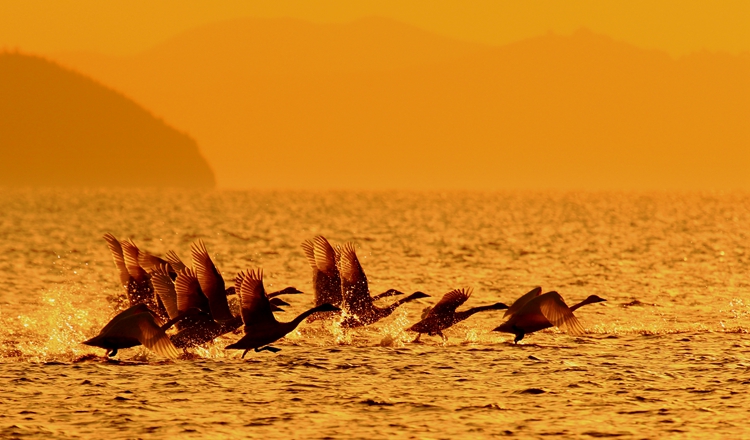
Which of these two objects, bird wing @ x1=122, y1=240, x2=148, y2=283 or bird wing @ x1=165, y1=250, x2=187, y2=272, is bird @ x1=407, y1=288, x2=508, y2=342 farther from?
bird wing @ x1=122, y1=240, x2=148, y2=283

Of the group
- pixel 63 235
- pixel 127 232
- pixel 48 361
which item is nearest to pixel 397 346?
pixel 48 361

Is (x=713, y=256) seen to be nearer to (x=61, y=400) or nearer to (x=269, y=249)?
(x=269, y=249)

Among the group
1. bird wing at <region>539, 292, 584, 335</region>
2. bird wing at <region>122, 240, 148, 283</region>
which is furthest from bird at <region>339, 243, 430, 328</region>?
bird wing at <region>122, 240, 148, 283</region>

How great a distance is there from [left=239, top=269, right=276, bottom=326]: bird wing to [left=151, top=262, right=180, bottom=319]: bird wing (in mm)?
1813

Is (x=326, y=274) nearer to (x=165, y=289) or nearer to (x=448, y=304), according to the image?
(x=448, y=304)

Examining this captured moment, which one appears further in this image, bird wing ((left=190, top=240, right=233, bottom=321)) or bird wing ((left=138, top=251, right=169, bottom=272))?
bird wing ((left=138, top=251, right=169, bottom=272))

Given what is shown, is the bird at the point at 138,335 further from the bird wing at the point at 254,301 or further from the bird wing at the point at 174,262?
the bird wing at the point at 174,262

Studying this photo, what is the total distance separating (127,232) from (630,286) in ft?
150

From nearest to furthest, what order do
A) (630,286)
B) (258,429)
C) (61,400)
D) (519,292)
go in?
(258,429), (61,400), (519,292), (630,286)

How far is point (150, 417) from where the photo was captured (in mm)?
14320

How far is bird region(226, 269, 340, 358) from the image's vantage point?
17.4 metres

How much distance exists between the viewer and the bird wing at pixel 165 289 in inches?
755

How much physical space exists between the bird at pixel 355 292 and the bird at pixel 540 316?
2.21m

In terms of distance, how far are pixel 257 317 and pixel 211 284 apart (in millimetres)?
1157
